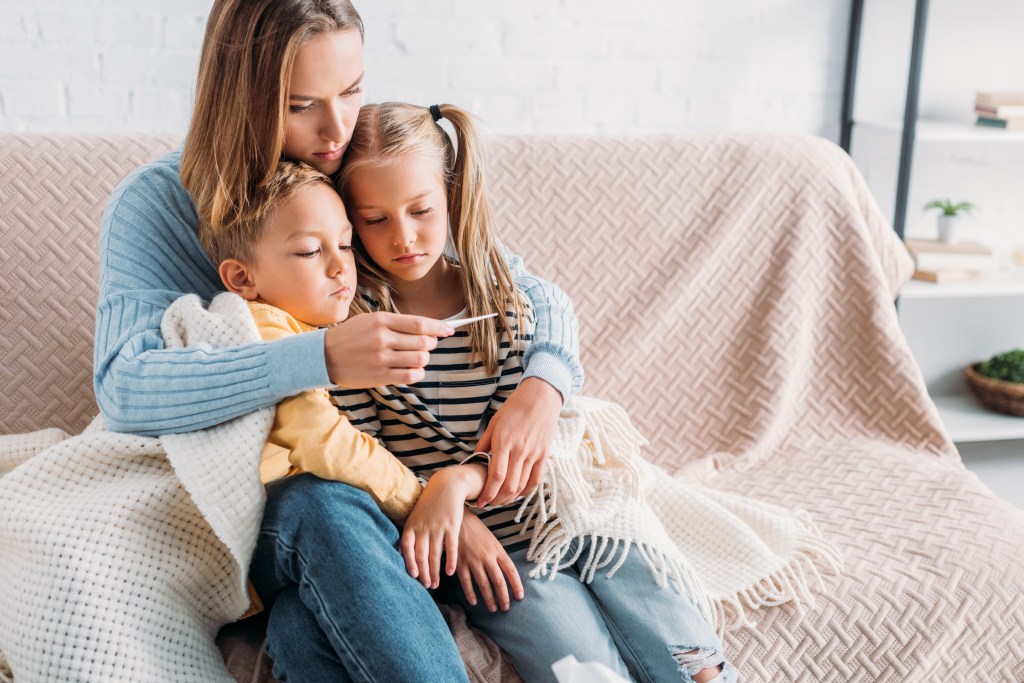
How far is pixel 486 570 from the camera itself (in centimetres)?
109

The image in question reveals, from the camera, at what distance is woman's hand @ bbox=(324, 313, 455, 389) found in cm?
95

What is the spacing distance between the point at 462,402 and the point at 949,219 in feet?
5.15

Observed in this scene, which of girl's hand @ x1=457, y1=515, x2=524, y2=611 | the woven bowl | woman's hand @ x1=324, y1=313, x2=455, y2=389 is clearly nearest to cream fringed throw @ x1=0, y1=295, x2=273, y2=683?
woman's hand @ x1=324, y1=313, x2=455, y2=389

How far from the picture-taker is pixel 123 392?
40.2 inches

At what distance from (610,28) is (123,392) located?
1.52 m

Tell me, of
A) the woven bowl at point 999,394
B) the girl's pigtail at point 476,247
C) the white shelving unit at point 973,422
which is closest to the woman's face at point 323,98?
the girl's pigtail at point 476,247

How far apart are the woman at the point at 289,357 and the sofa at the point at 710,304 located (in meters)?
0.30

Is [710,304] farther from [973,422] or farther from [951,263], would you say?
[973,422]

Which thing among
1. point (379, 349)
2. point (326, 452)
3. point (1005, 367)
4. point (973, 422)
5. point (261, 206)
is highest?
point (261, 206)

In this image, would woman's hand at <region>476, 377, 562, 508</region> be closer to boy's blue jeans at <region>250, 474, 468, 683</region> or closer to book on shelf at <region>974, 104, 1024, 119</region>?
boy's blue jeans at <region>250, 474, 468, 683</region>

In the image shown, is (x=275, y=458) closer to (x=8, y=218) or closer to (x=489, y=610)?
(x=489, y=610)

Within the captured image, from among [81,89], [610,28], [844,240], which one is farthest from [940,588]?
[81,89]

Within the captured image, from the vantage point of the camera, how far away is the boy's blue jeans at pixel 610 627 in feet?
3.46

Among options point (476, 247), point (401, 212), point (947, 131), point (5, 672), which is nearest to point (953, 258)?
point (947, 131)
